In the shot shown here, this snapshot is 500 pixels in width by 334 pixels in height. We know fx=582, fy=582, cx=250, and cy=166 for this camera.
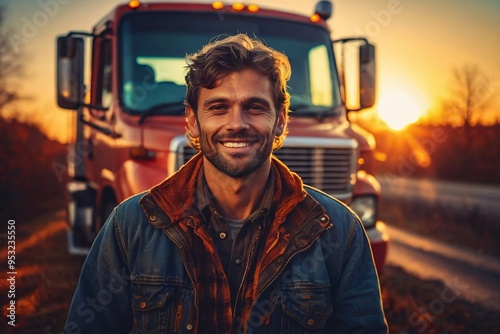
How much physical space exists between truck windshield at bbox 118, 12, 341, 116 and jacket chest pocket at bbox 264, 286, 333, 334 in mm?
2607

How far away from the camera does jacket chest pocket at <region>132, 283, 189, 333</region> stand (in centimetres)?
247

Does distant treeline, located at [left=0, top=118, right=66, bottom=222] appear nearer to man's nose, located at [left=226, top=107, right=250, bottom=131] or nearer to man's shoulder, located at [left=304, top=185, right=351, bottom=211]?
man's nose, located at [left=226, top=107, right=250, bottom=131]

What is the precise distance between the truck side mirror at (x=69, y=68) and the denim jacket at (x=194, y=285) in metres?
2.67

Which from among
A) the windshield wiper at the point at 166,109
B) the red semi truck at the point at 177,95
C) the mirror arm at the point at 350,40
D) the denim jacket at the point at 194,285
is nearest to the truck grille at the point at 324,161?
the red semi truck at the point at 177,95

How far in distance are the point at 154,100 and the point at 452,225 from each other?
9.16 meters

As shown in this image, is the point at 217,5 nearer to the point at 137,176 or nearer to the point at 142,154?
the point at 142,154

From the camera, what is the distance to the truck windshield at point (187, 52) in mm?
4988

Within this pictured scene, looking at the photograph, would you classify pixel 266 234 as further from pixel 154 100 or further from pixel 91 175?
pixel 91 175

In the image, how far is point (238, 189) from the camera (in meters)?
2.69

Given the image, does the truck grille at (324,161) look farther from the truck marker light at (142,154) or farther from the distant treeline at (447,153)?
the distant treeline at (447,153)

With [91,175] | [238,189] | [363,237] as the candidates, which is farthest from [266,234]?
[91,175]

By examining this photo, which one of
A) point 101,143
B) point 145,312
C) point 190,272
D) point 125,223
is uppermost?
point 101,143

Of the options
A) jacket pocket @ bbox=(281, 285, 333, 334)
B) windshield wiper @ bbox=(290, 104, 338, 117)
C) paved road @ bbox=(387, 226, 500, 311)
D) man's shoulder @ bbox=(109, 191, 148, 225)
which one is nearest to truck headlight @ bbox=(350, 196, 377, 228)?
windshield wiper @ bbox=(290, 104, 338, 117)

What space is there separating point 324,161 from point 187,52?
155 centimetres
